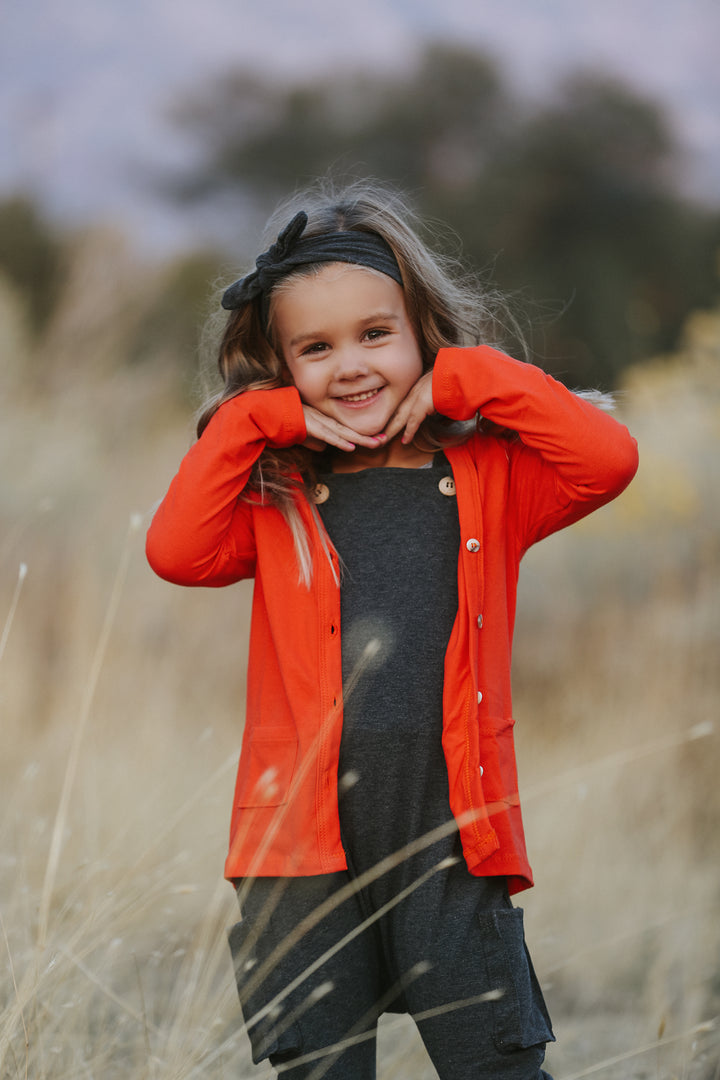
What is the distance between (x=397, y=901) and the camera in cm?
153

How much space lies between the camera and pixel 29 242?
819cm

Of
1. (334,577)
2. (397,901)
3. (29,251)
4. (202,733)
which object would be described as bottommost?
(397,901)

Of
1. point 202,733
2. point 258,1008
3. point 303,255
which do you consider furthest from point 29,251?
point 258,1008

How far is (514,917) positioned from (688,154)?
9.19 metres

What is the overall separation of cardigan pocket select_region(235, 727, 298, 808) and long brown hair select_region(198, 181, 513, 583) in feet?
1.15

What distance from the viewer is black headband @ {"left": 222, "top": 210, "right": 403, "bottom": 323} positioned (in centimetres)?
174

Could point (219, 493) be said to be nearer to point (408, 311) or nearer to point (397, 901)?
point (408, 311)

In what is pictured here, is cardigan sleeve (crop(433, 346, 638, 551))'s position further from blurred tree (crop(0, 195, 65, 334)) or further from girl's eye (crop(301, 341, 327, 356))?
blurred tree (crop(0, 195, 65, 334))

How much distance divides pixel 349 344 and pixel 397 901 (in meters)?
0.87

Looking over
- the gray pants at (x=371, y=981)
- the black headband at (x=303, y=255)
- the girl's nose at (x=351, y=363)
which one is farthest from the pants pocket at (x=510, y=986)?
the black headband at (x=303, y=255)

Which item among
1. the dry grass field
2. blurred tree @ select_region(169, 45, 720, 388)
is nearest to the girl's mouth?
the dry grass field

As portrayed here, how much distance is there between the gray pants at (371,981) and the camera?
1.51m

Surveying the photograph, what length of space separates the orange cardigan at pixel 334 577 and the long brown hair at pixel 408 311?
0.13 feet

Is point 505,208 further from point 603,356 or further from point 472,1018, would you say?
point 472,1018
